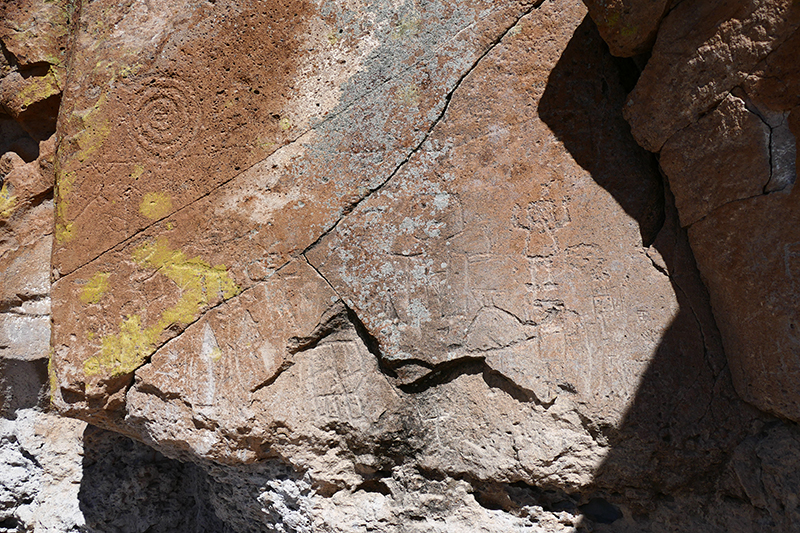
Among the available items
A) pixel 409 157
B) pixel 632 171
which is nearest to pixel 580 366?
pixel 632 171

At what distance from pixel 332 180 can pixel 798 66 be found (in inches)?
47.2

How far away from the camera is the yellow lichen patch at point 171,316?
171cm

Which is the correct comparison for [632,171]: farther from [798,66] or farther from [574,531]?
[574,531]

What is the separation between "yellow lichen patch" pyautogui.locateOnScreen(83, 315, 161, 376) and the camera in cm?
171

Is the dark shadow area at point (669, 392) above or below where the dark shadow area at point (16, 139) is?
below

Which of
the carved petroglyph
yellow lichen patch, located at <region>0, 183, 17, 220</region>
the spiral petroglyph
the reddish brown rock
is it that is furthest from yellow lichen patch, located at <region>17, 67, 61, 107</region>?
the carved petroglyph

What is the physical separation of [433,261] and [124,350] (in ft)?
3.28

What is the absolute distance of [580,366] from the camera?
152 cm

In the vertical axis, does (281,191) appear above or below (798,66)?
below

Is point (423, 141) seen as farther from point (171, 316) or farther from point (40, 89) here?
point (40, 89)

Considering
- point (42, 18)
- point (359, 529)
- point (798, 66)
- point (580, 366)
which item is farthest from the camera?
point (42, 18)

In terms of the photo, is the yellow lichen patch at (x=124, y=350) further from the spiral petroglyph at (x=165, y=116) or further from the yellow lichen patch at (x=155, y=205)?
the spiral petroglyph at (x=165, y=116)

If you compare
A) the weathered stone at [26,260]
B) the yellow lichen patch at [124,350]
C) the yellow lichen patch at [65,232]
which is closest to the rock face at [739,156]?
the yellow lichen patch at [124,350]

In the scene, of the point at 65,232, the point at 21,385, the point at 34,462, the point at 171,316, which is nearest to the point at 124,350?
the point at 171,316
